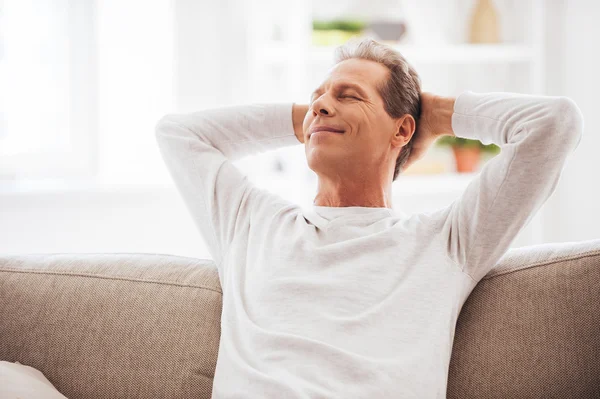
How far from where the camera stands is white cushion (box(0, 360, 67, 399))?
1327 millimetres

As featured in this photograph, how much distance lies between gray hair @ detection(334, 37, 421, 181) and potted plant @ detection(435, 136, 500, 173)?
7.36 ft

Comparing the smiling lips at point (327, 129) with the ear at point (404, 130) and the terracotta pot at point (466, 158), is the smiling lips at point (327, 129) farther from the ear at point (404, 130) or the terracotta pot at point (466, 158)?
the terracotta pot at point (466, 158)

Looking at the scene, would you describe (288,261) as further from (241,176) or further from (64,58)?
(64,58)

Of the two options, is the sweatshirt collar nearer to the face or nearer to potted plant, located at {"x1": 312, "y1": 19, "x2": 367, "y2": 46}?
the face

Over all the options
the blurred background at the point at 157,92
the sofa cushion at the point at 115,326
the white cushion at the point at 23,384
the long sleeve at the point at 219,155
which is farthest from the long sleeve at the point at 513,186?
the blurred background at the point at 157,92

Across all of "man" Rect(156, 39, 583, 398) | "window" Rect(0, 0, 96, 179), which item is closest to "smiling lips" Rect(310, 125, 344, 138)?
"man" Rect(156, 39, 583, 398)

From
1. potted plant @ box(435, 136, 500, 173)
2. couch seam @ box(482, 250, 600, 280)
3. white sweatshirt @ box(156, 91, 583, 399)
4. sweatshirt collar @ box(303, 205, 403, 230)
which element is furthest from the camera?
potted plant @ box(435, 136, 500, 173)

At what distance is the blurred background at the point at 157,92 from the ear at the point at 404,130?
1.80 m

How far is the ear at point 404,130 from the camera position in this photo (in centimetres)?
171

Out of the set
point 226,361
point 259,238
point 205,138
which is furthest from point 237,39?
point 226,361

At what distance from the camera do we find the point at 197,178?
1.71 meters

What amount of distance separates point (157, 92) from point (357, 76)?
2.06 metres

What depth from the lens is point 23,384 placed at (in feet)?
4.53

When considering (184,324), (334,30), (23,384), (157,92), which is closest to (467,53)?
(334,30)
